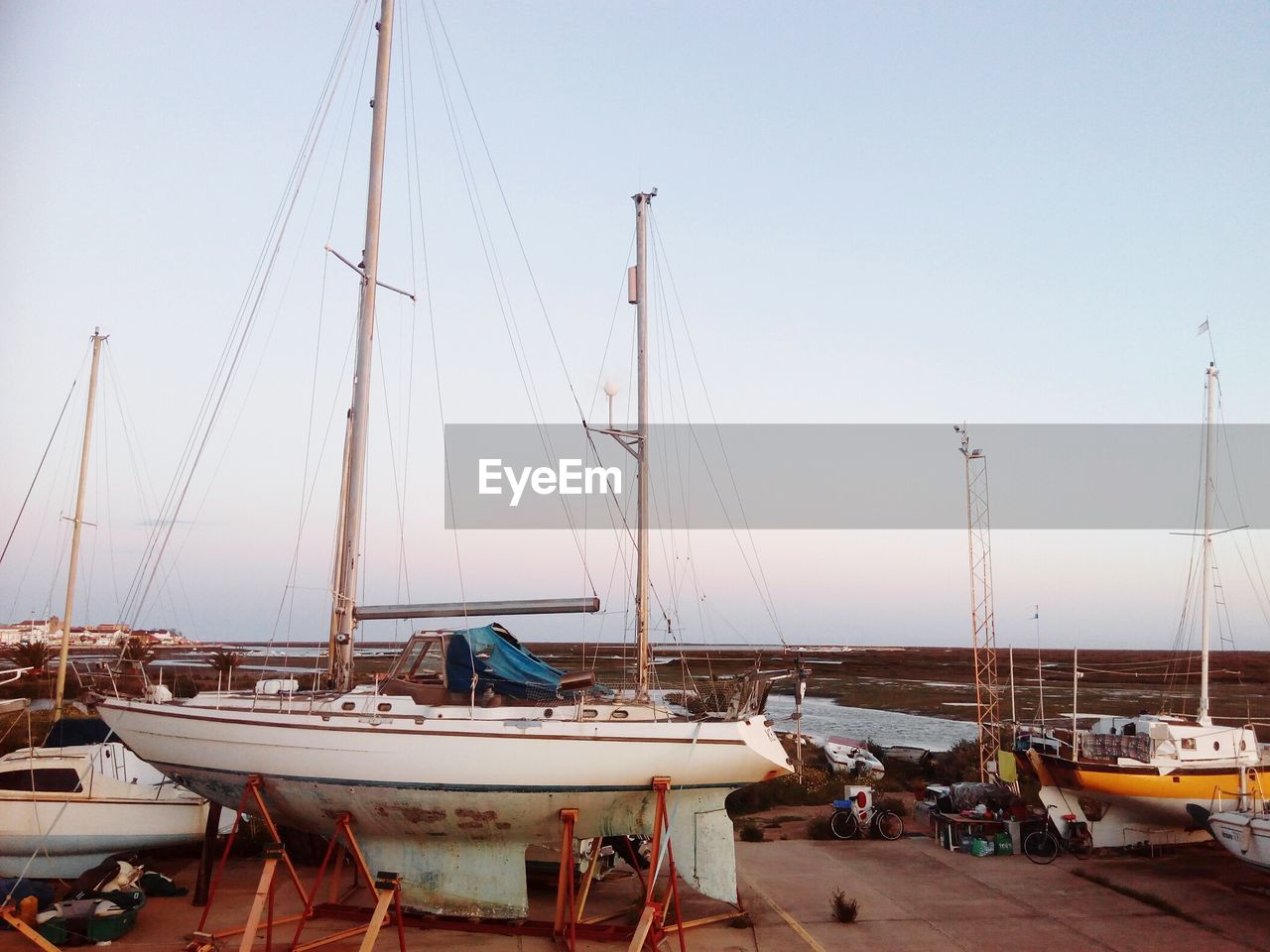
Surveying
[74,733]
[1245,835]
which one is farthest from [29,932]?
[1245,835]

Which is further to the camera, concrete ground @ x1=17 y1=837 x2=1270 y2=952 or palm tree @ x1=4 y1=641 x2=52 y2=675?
palm tree @ x1=4 y1=641 x2=52 y2=675

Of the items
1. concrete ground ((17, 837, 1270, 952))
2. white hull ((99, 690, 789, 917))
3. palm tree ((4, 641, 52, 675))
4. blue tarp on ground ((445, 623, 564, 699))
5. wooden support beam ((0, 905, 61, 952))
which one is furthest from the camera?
palm tree ((4, 641, 52, 675))

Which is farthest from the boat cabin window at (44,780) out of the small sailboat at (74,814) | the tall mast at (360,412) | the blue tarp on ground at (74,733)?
the tall mast at (360,412)

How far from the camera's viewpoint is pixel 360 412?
45.5 feet

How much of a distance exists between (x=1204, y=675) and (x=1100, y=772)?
13.0 ft

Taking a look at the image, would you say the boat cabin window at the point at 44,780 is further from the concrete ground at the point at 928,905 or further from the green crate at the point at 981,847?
the green crate at the point at 981,847

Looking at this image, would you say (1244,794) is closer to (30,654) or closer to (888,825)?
(888,825)

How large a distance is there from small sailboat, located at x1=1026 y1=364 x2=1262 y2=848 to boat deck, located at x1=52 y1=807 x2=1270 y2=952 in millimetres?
735

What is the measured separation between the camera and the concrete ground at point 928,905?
10.9 metres

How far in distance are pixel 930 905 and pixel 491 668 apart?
274 inches

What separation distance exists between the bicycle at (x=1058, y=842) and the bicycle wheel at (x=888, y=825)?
2259 mm

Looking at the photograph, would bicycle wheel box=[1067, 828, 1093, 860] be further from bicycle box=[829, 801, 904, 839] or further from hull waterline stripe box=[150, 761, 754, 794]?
hull waterline stripe box=[150, 761, 754, 794]

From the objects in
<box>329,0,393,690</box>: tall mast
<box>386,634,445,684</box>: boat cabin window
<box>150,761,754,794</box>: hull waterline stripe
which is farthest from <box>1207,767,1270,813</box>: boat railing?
<box>329,0,393,690</box>: tall mast

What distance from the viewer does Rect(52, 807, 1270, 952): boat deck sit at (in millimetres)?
10898
